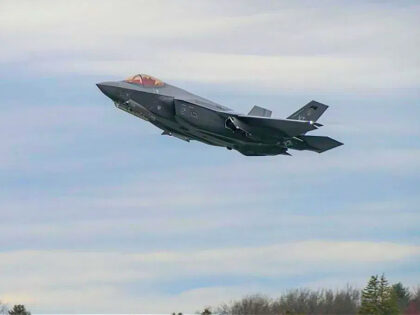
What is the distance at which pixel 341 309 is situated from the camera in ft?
141

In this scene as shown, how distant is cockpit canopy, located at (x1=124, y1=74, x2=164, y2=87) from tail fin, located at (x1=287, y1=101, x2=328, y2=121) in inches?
308

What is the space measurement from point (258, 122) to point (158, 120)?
545 cm

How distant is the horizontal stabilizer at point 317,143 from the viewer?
50844mm

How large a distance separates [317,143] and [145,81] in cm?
1019

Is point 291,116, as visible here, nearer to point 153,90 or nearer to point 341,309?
point 153,90

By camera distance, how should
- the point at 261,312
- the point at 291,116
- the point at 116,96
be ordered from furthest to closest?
the point at 291,116 < the point at 116,96 < the point at 261,312

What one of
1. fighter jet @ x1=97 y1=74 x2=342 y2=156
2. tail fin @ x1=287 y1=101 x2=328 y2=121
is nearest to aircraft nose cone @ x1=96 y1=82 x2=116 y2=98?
fighter jet @ x1=97 y1=74 x2=342 y2=156

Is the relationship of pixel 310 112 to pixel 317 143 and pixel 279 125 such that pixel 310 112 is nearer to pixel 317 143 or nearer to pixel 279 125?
pixel 317 143

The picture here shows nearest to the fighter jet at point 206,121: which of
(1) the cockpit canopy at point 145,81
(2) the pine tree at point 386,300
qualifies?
(1) the cockpit canopy at point 145,81

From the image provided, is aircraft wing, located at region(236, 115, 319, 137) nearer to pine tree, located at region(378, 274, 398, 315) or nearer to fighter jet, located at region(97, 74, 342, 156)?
fighter jet, located at region(97, 74, 342, 156)

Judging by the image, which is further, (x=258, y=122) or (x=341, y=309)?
(x=258, y=122)

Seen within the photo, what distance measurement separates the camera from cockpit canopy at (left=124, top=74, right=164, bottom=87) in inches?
1993

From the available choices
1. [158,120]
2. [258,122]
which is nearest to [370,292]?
[258,122]

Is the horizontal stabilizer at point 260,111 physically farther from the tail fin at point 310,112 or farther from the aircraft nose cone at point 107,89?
the aircraft nose cone at point 107,89
